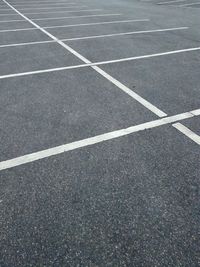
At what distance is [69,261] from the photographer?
275 cm

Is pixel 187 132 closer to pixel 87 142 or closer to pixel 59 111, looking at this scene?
pixel 87 142

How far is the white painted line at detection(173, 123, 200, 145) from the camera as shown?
454 cm

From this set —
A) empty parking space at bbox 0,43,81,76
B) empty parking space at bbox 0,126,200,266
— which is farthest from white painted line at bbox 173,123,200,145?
empty parking space at bbox 0,43,81,76

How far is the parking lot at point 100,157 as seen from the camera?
115 inches

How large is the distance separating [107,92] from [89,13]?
36.5ft

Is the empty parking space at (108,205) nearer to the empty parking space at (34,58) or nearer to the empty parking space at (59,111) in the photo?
the empty parking space at (59,111)

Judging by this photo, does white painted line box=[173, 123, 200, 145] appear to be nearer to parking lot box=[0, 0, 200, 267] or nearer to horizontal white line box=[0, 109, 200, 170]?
parking lot box=[0, 0, 200, 267]

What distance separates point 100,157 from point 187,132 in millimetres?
1546

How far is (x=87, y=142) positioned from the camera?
176 inches

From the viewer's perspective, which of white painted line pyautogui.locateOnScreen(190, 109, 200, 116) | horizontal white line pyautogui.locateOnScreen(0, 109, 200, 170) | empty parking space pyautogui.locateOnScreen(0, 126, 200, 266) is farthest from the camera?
white painted line pyautogui.locateOnScreen(190, 109, 200, 116)

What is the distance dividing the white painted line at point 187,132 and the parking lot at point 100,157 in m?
0.02

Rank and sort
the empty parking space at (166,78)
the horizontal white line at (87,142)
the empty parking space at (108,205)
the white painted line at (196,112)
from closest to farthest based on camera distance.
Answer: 1. the empty parking space at (108,205)
2. the horizontal white line at (87,142)
3. the white painted line at (196,112)
4. the empty parking space at (166,78)

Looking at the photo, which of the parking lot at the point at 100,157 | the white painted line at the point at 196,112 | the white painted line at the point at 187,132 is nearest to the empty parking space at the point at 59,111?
the parking lot at the point at 100,157

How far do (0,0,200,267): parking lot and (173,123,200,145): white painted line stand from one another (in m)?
0.02
